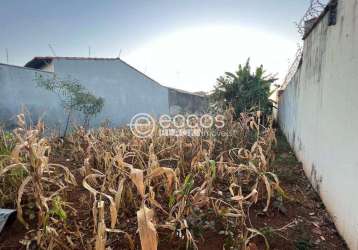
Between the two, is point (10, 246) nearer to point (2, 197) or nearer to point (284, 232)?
point (2, 197)

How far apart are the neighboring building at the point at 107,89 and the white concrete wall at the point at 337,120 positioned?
254 inches

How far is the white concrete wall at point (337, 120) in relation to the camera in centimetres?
166

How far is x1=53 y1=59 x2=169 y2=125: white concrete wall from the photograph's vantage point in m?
10.9

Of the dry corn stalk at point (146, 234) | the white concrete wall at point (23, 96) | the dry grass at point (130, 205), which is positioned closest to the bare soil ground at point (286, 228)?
the dry grass at point (130, 205)

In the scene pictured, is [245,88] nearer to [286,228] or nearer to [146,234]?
[286,228]

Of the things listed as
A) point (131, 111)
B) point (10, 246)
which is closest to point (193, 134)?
point (10, 246)

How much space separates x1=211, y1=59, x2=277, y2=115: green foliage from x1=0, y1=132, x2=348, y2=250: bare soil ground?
4.85m

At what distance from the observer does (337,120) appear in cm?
200

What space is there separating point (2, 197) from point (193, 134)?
2510mm

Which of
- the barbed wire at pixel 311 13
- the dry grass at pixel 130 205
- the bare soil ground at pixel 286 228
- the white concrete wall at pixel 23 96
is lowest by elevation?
the bare soil ground at pixel 286 228

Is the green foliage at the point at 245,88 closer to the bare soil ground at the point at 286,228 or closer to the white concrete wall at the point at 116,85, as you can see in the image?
the bare soil ground at the point at 286,228

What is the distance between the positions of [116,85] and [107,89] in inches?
17.4

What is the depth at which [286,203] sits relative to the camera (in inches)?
89.4

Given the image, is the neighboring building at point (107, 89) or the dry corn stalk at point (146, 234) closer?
the dry corn stalk at point (146, 234)
